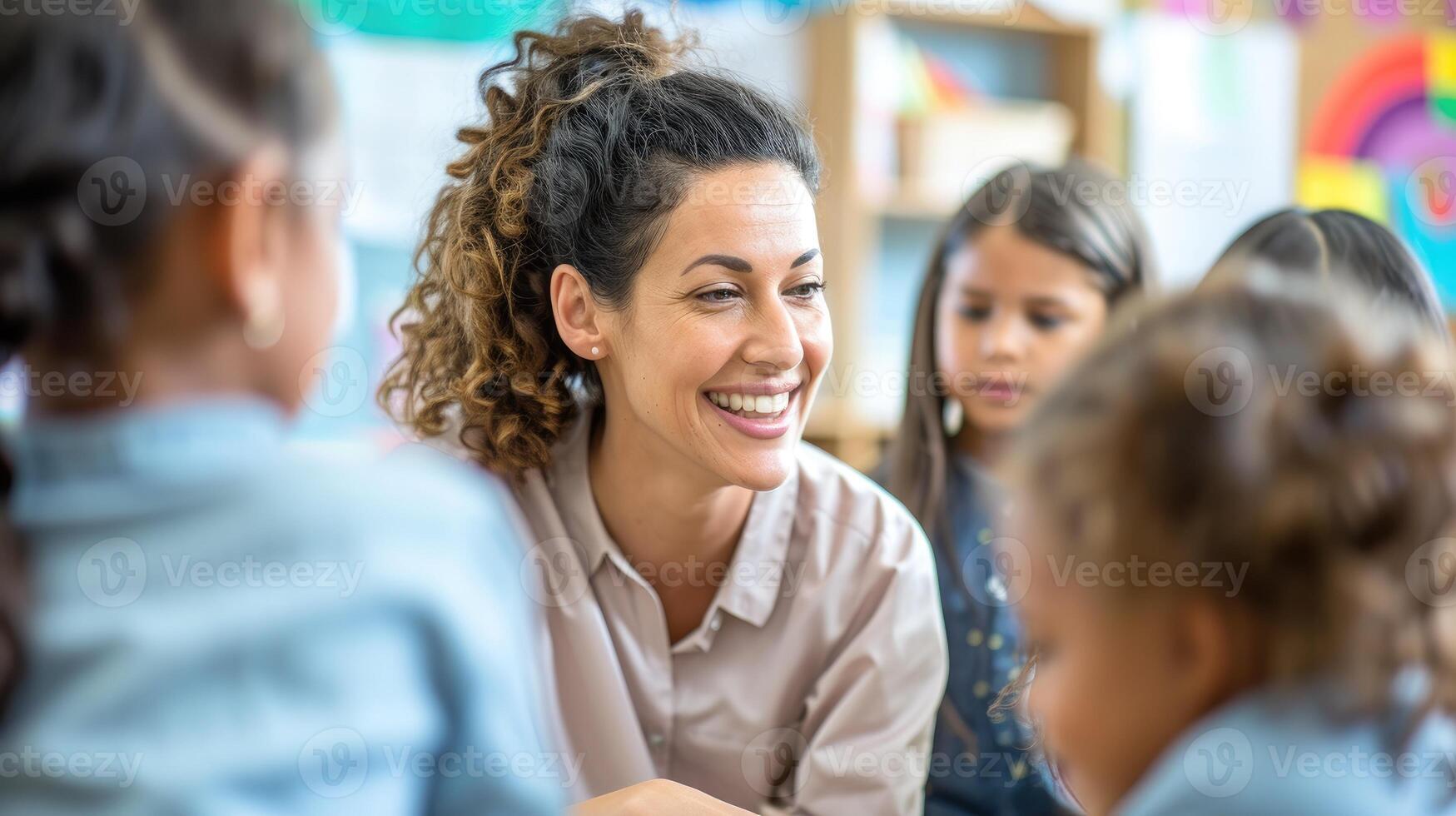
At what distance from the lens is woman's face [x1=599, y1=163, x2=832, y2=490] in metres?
1.41

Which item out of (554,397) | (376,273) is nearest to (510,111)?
(554,397)

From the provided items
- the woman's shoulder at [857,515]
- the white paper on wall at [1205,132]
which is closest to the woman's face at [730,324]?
the woman's shoulder at [857,515]

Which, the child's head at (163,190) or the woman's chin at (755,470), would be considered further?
the woman's chin at (755,470)

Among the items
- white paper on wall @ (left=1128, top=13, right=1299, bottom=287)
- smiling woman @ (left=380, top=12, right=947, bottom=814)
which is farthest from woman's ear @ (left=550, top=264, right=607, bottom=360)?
white paper on wall @ (left=1128, top=13, right=1299, bottom=287)

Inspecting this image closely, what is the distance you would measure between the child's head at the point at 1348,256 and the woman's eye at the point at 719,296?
52 centimetres

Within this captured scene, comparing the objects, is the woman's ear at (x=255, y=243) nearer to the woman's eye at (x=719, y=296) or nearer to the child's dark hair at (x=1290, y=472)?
the child's dark hair at (x=1290, y=472)

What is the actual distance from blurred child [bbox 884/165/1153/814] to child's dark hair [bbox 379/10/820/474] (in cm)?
51

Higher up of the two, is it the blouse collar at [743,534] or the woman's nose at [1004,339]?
the woman's nose at [1004,339]

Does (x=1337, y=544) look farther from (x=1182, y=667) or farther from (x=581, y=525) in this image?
(x=581, y=525)

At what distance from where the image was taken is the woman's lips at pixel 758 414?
1.42 metres

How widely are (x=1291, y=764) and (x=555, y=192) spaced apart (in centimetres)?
107

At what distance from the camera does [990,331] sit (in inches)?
76.3

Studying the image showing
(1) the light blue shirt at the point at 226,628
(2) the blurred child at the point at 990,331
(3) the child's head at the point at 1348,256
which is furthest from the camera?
(2) the blurred child at the point at 990,331

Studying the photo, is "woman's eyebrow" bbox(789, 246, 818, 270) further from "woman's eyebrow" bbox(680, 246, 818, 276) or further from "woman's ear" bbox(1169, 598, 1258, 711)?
"woman's ear" bbox(1169, 598, 1258, 711)
